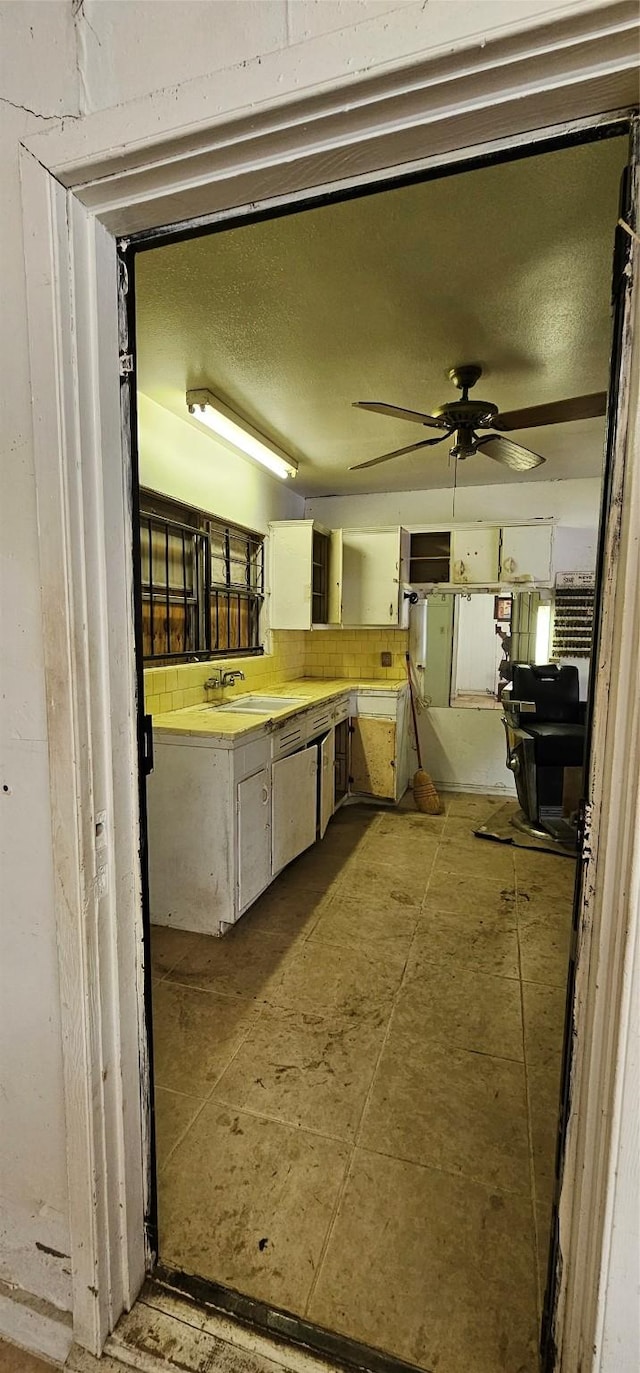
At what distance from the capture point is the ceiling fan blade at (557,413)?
214 centimetres

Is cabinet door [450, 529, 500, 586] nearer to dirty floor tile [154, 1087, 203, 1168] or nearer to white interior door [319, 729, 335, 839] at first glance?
white interior door [319, 729, 335, 839]

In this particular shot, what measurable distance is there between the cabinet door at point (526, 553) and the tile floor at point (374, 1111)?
2.35 meters

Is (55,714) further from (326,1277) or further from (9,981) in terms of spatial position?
(326,1277)

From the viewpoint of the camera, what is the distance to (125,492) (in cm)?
97

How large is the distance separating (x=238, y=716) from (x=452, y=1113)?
1.79 m

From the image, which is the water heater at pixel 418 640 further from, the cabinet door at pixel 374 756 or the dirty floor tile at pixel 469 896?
the dirty floor tile at pixel 469 896

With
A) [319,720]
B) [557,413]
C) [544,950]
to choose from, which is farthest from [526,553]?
[544,950]

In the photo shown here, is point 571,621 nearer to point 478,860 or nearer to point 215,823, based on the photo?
point 478,860

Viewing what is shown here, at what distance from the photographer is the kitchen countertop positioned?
2363mm

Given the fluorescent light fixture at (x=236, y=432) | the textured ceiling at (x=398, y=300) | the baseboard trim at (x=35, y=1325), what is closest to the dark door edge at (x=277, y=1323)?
the baseboard trim at (x=35, y=1325)

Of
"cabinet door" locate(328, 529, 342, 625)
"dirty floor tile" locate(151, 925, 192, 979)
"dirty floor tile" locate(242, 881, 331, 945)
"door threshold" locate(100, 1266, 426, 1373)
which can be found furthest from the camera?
"cabinet door" locate(328, 529, 342, 625)

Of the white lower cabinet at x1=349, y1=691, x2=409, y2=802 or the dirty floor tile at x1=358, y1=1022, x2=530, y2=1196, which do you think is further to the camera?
the white lower cabinet at x1=349, y1=691, x2=409, y2=802

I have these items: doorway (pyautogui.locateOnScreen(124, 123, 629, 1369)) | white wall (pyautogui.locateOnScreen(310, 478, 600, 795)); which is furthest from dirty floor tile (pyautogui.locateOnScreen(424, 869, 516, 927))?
white wall (pyautogui.locateOnScreen(310, 478, 600, 795))

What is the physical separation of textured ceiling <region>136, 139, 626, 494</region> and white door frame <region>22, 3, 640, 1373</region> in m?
Result: 0.89
